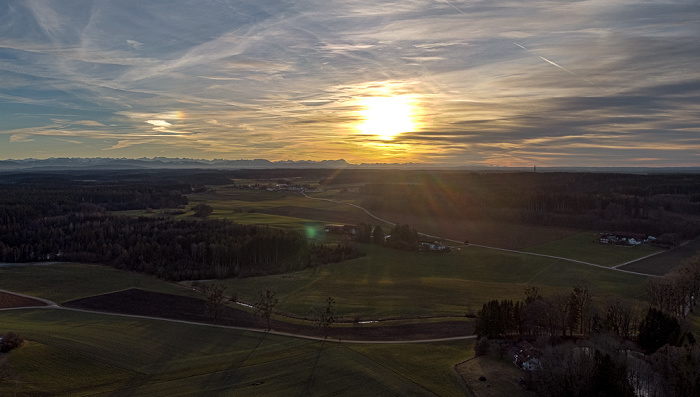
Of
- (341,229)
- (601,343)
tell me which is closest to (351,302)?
(601,343)

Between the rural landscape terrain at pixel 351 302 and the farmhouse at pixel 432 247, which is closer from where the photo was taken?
the rural landscape terrain at pixel 351 302

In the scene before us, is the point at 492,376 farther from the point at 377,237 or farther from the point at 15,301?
the point at 377,237

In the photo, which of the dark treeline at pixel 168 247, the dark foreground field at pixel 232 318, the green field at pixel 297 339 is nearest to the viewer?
the green field at pixel 297 339

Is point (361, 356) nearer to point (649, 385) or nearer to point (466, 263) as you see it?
point (649, 385)

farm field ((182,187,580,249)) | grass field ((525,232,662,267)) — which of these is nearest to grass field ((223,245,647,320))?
grass field ((525,232,662,267))

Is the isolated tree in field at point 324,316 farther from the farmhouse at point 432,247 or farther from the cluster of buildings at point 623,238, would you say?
the cluster of buildings at point 623,238

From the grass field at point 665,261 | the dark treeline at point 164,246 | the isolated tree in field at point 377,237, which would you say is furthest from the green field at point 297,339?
the isolated tree in field at point 377,237

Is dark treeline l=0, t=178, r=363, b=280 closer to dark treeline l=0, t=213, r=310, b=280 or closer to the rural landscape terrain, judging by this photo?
dark treeline l=0, t=213, r=310, b=280
